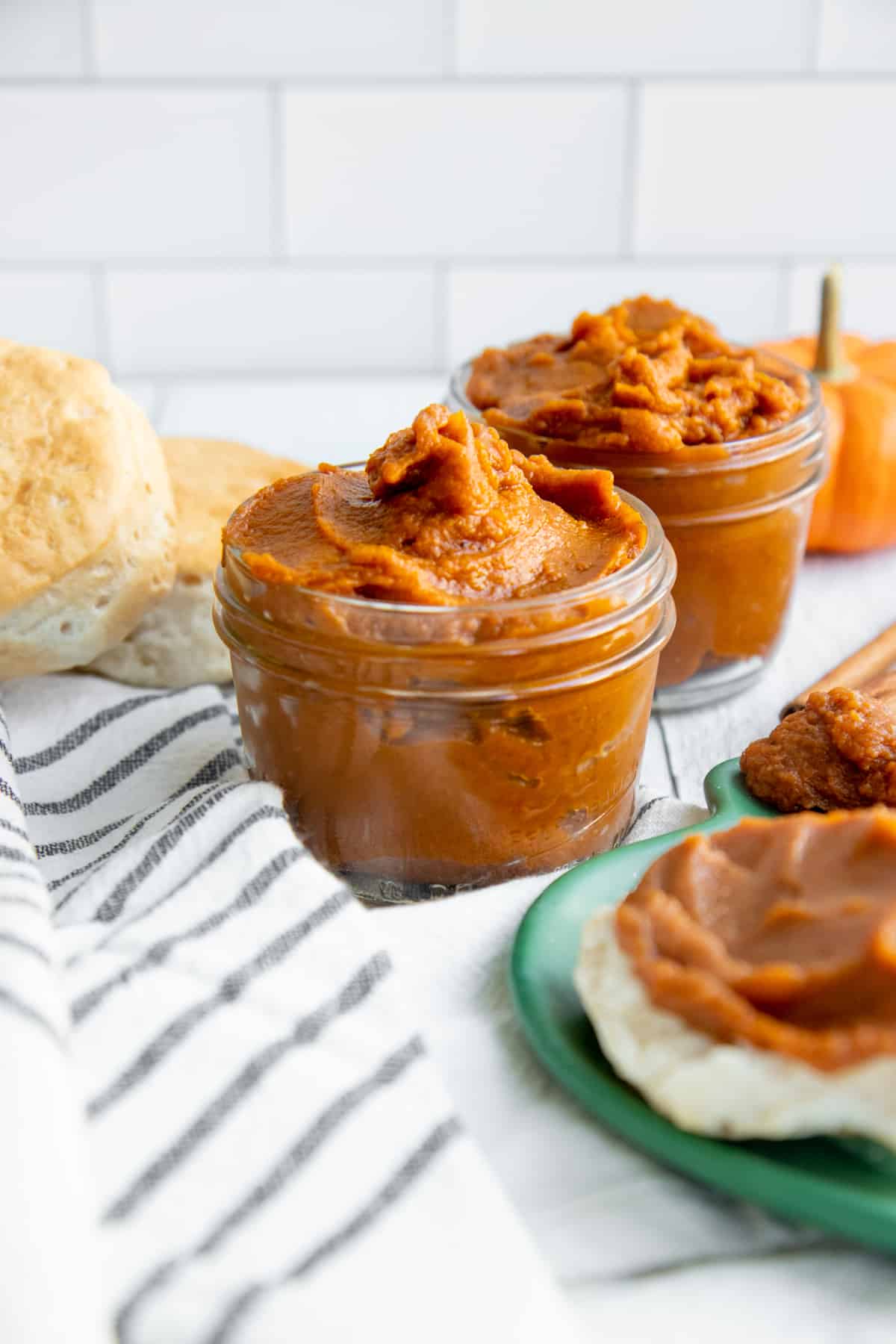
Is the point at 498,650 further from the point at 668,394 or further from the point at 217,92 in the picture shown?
the point at 217,92

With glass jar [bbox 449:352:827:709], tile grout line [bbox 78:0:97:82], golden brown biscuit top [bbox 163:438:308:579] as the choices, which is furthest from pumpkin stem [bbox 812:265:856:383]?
tile grout line [bbox 78:0:97:82]

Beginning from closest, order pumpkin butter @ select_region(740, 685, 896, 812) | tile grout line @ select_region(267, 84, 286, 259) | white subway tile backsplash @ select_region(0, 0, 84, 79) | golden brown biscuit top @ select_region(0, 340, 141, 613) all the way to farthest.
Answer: pumpkin butter @ select_region(740, 685, 896, 812) → golden brown biscuit top @ select_region(0, 340, 141, 613) → white subway tile backsplash @ select_region(0, 0, 84, 79) → tile grout line @ select_region(267, 84, 286, 259)

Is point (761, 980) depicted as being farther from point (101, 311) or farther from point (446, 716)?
point (101, 311)

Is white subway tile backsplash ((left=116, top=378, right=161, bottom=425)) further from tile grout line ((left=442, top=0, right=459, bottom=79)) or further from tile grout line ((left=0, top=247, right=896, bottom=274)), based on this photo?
tile grout line ((left=442, top=0, right=459, bottom=79))

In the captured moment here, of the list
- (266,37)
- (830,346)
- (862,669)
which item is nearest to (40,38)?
(266,37)

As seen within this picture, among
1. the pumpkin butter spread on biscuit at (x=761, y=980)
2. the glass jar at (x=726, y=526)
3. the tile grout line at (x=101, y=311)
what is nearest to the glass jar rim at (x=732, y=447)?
the glass jar at (x=726, y=526)

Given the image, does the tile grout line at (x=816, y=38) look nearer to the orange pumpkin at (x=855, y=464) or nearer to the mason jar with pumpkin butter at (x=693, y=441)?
the orange pumpkin at (x=855, y=464)
